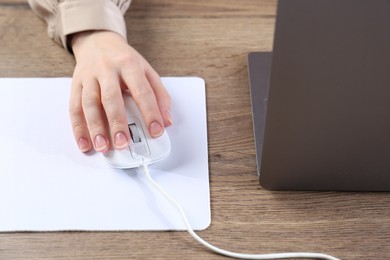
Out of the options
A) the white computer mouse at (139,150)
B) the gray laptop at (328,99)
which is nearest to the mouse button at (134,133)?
the white computer mouse at (139,150)

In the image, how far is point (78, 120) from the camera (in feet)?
2.26

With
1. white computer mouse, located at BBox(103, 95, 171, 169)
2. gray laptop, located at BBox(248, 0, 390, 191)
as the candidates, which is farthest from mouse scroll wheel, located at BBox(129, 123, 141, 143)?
gray laptop, located at BBox(248, 0, 390, 191)

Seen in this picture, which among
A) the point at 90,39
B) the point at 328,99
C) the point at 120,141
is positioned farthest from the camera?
the point at 90,39

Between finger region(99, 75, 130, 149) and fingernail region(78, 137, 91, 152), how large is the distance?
0.04m

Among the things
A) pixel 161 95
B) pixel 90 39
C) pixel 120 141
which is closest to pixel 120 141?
pixel 120 141

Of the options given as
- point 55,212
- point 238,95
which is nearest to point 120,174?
point 55,212

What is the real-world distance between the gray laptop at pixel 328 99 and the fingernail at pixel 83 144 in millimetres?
208

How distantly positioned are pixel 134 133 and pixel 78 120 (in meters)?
0.08

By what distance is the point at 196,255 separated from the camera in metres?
0.58

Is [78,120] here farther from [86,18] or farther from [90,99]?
[86,18]

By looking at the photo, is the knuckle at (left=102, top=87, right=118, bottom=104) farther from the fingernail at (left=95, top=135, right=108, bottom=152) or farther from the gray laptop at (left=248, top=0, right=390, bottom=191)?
the gray laptop at (left=248, top=0, right=390, bottom=191)

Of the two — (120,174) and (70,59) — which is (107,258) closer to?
(120,174)

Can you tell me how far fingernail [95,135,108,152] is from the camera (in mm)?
654

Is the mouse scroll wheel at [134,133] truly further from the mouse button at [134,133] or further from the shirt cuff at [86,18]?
the shirt cuff at [86,18]
